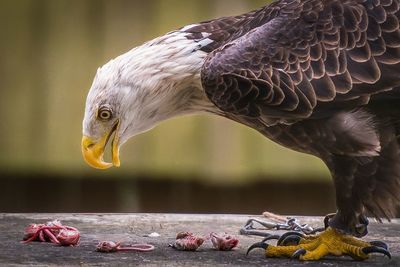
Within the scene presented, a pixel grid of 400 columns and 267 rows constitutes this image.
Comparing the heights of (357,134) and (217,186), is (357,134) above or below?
above

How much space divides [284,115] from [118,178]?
2801 millimetres

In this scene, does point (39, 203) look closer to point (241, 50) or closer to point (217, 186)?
point (217, 186)

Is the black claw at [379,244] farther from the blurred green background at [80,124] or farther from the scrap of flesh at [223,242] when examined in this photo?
the blurred green background at [80,124]

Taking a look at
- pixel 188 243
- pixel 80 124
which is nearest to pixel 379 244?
pixel 188 243

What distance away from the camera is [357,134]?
19.8 ft

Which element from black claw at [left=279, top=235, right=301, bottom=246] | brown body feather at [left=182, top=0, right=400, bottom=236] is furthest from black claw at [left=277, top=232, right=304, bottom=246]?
brown body feather at [left=182, top=0, right=400, bottom=236]

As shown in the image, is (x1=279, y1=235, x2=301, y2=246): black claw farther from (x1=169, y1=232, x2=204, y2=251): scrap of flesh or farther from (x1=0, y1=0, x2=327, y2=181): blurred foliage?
(x1=0, y1=0, x2=327, y2=181): blurred foliage

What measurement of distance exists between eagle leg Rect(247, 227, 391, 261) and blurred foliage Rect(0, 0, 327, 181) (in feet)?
7.68

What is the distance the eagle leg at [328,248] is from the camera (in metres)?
6.20

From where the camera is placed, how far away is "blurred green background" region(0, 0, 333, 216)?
8.59 m

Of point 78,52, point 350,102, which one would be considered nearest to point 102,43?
point 78,52

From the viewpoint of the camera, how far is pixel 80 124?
859 centimetres

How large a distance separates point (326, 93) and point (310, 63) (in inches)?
6.2

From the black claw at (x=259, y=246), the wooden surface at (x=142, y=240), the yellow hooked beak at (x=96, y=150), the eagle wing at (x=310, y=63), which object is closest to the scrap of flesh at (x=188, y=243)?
the wooden surface at (x=142, y=240)
